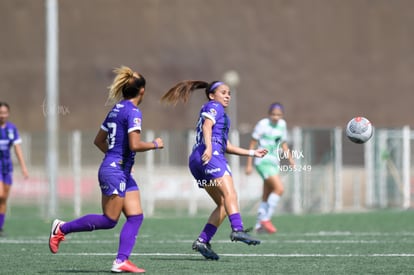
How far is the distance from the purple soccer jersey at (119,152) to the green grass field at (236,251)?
0.87m

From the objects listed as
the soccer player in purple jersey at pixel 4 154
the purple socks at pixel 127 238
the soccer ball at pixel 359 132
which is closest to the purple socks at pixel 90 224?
the purple socks at pixel 127 238

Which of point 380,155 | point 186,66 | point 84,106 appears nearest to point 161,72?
point 186,66

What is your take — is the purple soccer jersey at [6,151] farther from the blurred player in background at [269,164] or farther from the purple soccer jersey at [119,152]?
the purple soccer jersey at [119,152]

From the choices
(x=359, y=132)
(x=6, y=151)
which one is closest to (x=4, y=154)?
(x=6, y=151)

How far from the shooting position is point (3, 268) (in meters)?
10.4

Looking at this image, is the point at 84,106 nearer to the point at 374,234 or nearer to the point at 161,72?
the point at 161,72

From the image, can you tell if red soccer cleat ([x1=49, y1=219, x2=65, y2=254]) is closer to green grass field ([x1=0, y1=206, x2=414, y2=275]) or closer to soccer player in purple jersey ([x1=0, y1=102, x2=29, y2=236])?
green grass field ([x1=0, y1=206, x2=414, y2=275])

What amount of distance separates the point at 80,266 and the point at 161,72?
41107 millimetres

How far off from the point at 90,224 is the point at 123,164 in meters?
0.73

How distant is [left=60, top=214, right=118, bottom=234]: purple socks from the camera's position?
10.1 meters

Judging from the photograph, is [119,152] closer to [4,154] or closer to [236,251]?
[236,251]

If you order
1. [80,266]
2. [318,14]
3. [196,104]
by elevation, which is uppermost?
[318,14]

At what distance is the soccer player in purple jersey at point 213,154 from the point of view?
11.2m

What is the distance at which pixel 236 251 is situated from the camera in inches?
498
